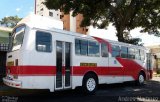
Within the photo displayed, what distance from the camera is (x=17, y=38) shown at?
11125 millimetres

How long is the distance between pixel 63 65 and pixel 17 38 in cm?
228

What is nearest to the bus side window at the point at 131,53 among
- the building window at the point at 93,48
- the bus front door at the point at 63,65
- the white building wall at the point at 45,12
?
the building window at the point at 93,48

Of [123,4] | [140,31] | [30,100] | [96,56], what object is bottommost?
[30,100]

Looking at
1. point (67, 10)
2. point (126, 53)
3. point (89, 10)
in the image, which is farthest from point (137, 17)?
point (126, 53)

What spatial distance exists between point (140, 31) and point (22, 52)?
19575 mm

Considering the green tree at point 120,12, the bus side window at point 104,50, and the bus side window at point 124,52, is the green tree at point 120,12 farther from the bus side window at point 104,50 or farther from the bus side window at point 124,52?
the bus side window at point 104,50

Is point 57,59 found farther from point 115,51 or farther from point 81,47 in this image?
point 115,51

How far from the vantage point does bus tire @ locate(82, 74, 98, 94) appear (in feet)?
40.8

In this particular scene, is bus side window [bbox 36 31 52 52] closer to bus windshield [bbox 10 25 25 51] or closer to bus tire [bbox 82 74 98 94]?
bus windshield [bbox 10 25 25 51]

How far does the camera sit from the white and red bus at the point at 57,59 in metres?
10.2

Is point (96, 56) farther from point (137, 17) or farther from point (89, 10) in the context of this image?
point (137, 17)

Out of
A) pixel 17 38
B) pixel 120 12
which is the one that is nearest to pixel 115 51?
pixel 17 38

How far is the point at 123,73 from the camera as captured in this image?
15.5 metres

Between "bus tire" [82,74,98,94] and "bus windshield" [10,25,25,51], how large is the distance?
11.9ft
